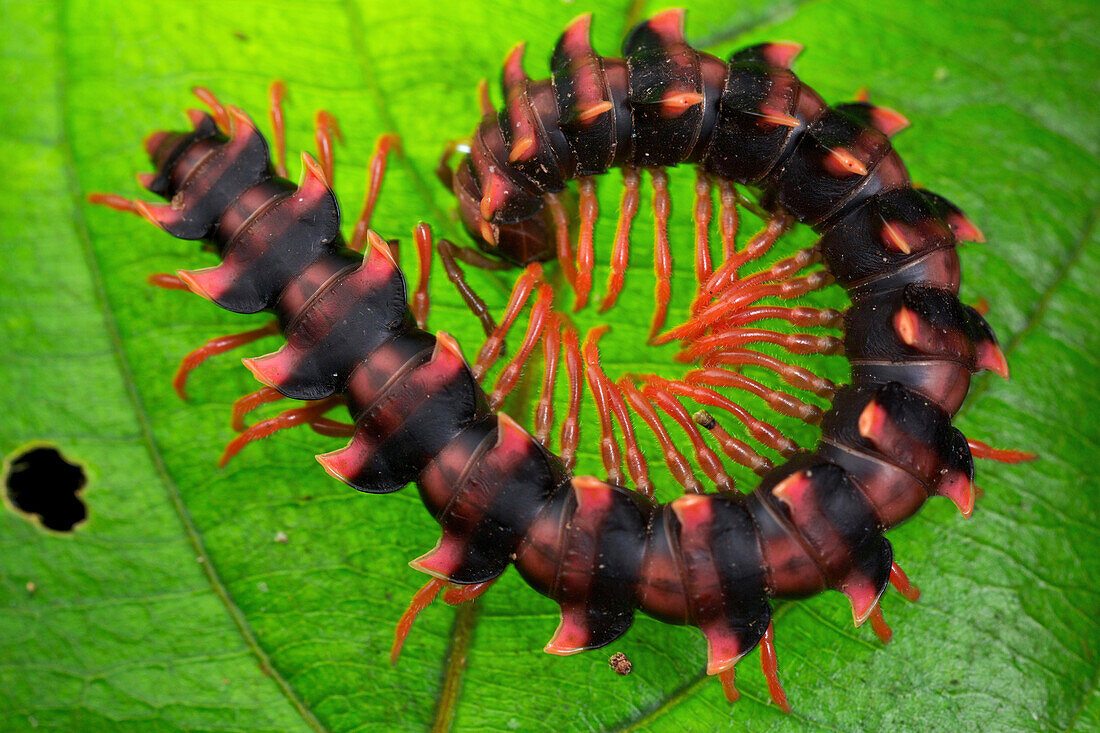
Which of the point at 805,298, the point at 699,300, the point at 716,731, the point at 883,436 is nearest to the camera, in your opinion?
the point at 883,436

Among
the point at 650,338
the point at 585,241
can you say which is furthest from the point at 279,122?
the point at 650,338

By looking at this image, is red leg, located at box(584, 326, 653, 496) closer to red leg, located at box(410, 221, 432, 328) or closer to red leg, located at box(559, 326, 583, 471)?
red leg, located at box(559, 326, 583, 471)

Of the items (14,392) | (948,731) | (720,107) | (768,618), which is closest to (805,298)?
(720,107)

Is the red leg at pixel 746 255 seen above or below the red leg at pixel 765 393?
above

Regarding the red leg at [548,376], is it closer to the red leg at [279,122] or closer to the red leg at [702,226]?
the red leg at [702,226]

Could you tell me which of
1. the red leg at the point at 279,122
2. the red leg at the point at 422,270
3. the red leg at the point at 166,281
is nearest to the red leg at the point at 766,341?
the red leg at the point at 422,270

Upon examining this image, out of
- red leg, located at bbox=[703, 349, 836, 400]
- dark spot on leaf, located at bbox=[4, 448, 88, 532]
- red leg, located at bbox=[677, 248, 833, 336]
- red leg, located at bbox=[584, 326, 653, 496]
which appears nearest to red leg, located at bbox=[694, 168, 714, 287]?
red leg, located at bbox=[677, 248, 833, 336]

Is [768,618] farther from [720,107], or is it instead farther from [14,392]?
[14,392]
